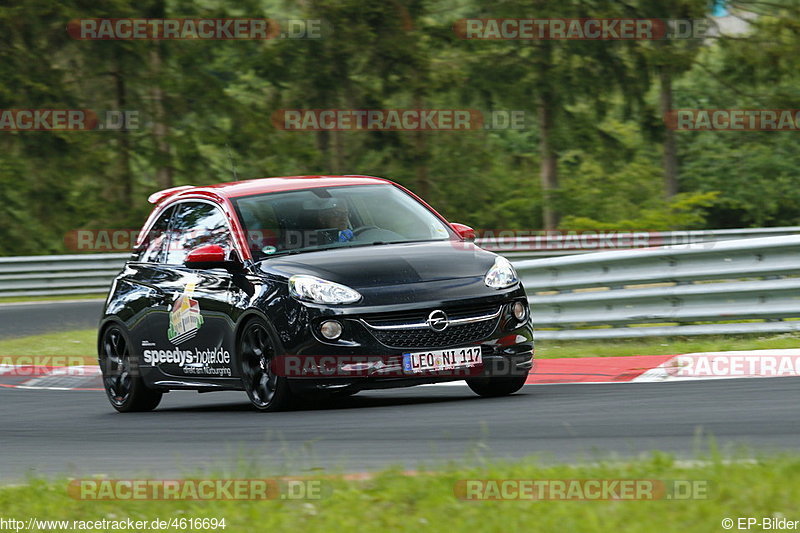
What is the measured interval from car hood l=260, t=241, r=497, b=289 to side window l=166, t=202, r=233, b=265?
0.76 meters

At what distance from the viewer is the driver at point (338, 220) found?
10328 millimetres

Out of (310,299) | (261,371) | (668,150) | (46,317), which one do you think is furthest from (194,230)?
(668,150)

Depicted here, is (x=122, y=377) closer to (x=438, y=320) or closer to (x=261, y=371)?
(x=261, y=371)

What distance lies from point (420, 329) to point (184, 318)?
2322mm

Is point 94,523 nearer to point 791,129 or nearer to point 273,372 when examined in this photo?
point 273,372

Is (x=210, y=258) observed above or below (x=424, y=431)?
above

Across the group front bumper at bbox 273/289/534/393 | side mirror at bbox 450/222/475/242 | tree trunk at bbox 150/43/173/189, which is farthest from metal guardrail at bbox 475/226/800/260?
tree trunk at bbox 150/43/173/189

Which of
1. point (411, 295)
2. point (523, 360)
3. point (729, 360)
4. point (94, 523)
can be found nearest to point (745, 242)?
point (729, 360)

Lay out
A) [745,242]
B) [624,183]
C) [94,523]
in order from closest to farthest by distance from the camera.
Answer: [94,523], [745,242], [624,183]

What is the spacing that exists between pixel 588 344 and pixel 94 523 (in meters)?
8.32

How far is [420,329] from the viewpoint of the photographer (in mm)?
9289

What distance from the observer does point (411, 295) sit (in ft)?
30.6

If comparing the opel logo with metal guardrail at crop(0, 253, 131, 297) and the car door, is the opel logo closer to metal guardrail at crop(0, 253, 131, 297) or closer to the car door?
the car door

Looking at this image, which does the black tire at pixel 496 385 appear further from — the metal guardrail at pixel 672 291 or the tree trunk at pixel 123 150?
the tree trunk at pixel 123 150
